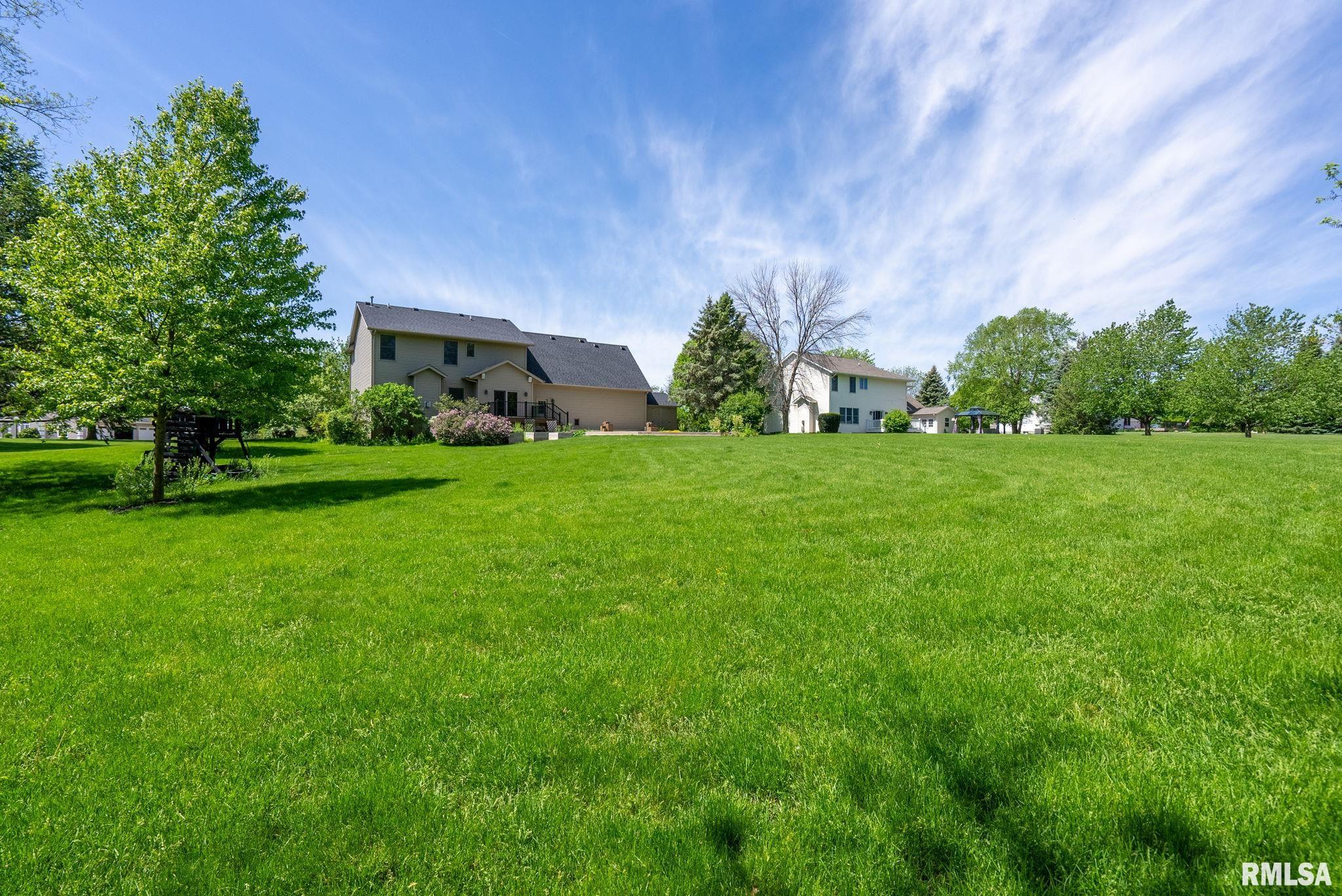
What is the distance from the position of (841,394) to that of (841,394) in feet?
0.32

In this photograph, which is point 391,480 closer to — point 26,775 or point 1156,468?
point 26,775

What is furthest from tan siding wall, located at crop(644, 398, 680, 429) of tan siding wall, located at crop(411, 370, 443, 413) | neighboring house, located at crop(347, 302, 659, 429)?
tan siding wall, located at crop(411, 370, 443, 413)

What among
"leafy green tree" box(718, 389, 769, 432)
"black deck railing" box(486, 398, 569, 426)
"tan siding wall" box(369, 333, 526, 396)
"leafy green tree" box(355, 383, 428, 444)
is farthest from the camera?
"leafy green tree" box(718, 389, 769, 432)

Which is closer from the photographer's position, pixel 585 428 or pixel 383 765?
pixel 383 765

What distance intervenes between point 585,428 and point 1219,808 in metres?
34.6

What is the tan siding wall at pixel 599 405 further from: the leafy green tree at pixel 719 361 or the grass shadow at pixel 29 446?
the grass shadow at pixel 29 446

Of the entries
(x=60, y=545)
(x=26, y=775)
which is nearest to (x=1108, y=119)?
(x=26, y=775)

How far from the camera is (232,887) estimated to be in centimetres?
179

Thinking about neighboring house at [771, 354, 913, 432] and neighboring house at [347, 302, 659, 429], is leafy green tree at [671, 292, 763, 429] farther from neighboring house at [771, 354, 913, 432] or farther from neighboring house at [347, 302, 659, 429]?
neighboring house at [771, 354, 913, 432]

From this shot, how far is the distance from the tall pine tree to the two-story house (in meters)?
5.41

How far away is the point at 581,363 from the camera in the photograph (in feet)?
122

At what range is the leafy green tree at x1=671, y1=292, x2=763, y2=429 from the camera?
36688 millimetres

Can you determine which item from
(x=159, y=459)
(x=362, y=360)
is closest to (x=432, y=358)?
(x=362, y=360)

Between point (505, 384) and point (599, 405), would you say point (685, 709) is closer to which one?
point (505, 384)
